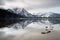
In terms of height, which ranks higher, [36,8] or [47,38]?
[36,8]

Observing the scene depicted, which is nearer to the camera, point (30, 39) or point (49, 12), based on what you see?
point (30, 39)

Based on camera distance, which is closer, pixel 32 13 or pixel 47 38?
pixel 47 38

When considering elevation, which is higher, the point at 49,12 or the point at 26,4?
the point at 26,4

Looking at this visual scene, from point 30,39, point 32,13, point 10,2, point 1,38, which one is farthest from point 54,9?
point 1,38

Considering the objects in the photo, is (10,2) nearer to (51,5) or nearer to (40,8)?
(40,8)

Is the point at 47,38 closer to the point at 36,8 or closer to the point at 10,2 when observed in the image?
the point at 36,8

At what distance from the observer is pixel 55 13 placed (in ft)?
12.3

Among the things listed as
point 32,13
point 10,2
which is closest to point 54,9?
point 32,13

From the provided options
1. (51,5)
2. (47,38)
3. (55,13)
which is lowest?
(47,38)

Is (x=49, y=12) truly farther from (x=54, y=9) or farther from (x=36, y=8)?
(x=36, y=8)

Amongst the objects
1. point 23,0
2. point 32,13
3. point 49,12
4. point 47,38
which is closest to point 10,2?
point 23,0

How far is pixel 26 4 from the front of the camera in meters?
3.72

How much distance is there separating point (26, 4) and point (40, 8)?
1.39 feet

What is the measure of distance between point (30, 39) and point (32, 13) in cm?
147
